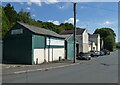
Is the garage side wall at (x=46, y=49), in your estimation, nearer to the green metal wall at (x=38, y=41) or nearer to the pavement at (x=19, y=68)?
the green metal wall at (x=38, y=41)

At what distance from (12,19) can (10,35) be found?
4162 cm

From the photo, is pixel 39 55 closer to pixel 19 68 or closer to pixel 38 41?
pixel 38 41

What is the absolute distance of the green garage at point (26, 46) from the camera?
28.5 meters

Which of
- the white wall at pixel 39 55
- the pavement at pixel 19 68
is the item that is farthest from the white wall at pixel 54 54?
the pavement at pixel 19 68

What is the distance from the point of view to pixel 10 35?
31219mm

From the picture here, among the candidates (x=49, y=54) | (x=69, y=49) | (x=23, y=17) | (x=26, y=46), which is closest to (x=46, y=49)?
(x=49, y=54)

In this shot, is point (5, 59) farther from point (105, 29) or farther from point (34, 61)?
point (105, 29)

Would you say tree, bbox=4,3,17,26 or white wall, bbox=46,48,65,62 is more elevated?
tree, bbox=4,3,17,26

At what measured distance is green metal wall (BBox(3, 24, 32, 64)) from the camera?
93.5ft

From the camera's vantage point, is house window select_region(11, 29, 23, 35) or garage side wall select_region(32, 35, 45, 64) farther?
house window select_region(11, 29, 23, 35)

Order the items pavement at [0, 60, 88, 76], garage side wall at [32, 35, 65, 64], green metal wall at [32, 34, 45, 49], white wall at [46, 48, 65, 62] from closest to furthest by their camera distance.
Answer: pavement at [0, 60, 88, 76] < green metal wall at [32, 34, 45, 49] < garage side wall at [32, 35, 65, 64] < white wall at [46, 48, 65, 62]

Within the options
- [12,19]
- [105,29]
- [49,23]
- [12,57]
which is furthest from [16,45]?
[105,29]

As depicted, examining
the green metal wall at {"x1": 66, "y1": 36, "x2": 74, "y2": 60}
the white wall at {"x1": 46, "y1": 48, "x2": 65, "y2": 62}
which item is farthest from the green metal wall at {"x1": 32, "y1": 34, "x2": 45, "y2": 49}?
the green metal wall at {"x1": 66, "y1": 36, "x2": 74, "y2": 60}

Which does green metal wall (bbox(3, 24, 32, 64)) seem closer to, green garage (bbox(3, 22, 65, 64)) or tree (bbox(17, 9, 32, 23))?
green garage (bbox(3, 22, 65, 64))
